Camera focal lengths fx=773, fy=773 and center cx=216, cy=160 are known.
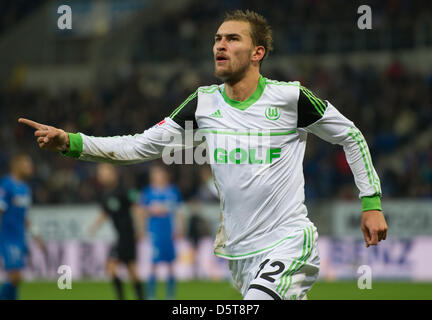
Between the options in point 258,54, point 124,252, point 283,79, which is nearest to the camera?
A: point 258,54

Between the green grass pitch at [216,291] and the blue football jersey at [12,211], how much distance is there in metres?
1.69

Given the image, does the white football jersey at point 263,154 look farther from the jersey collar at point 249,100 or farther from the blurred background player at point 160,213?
the blurred background player at point 160,213

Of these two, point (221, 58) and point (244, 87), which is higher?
point (221, 58)

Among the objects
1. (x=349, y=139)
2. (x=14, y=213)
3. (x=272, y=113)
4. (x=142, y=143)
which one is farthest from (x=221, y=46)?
(x=14, y=213)

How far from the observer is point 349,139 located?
5.05m

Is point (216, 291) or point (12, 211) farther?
point (216, 291)

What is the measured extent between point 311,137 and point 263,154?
13255 mm

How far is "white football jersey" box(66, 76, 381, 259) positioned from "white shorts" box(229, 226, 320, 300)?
0.06 meters

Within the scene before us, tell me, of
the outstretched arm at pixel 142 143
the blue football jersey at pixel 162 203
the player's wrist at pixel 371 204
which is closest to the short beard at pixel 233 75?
the outstretched arm at pixel 142 143

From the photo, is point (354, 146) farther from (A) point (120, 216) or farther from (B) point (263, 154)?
(A) point (120, 216)

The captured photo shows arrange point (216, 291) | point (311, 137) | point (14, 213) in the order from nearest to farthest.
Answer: point (14, 213) → point (216, 291) → point (311, 137)

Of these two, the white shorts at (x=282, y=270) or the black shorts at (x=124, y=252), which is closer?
the white shorts at (x=282, y=270)

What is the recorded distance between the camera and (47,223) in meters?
17.0

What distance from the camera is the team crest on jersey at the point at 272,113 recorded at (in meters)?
4.98
